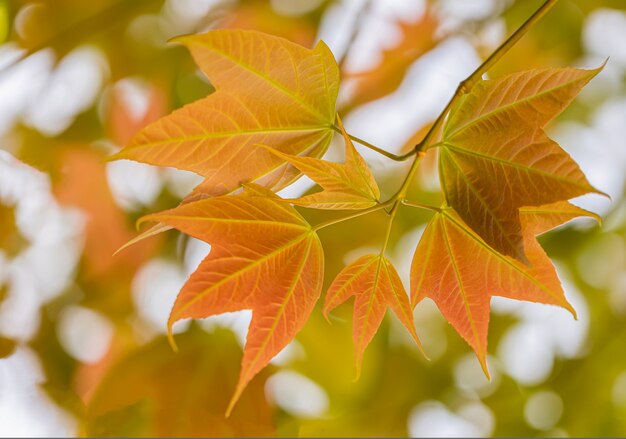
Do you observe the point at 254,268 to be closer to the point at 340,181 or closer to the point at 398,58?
the point at 340,181

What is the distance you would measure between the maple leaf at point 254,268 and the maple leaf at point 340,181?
0.02 m

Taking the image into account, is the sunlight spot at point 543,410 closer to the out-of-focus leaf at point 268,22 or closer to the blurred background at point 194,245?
the blurred background at point 194,245

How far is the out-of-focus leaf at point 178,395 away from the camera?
0.69m

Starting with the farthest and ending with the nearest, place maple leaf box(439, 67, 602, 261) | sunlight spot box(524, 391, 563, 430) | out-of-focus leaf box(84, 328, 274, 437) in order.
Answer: sunlight spot box(524, 391, 563, 430) → out-of-focus leaf box(84, 328, 274, 437) → maple leaf box(439, 67, 602, 261)

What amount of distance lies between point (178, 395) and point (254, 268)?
49 cm

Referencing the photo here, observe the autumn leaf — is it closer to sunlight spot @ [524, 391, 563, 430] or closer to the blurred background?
the blurred background

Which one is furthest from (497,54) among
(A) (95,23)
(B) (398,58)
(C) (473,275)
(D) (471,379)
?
(D) (471,379)

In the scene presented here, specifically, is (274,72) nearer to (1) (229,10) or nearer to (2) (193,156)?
(2) (193,156)

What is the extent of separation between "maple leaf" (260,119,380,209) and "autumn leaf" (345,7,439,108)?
0.50m

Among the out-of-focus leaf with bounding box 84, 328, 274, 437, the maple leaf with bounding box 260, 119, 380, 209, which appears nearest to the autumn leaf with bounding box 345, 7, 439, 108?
the out-of-focus leaf with bounding box 84, 328, 274, 437

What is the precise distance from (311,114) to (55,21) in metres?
0.59

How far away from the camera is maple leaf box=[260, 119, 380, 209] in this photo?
0.91 ft

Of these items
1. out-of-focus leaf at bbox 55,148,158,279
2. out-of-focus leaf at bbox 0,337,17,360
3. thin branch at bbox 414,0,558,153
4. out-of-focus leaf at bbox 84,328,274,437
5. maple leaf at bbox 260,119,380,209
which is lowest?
out-of-focus leaf at bbox 0,337,17,360

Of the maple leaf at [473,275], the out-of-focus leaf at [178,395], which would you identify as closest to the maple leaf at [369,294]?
the maple leaf at [473,275]
